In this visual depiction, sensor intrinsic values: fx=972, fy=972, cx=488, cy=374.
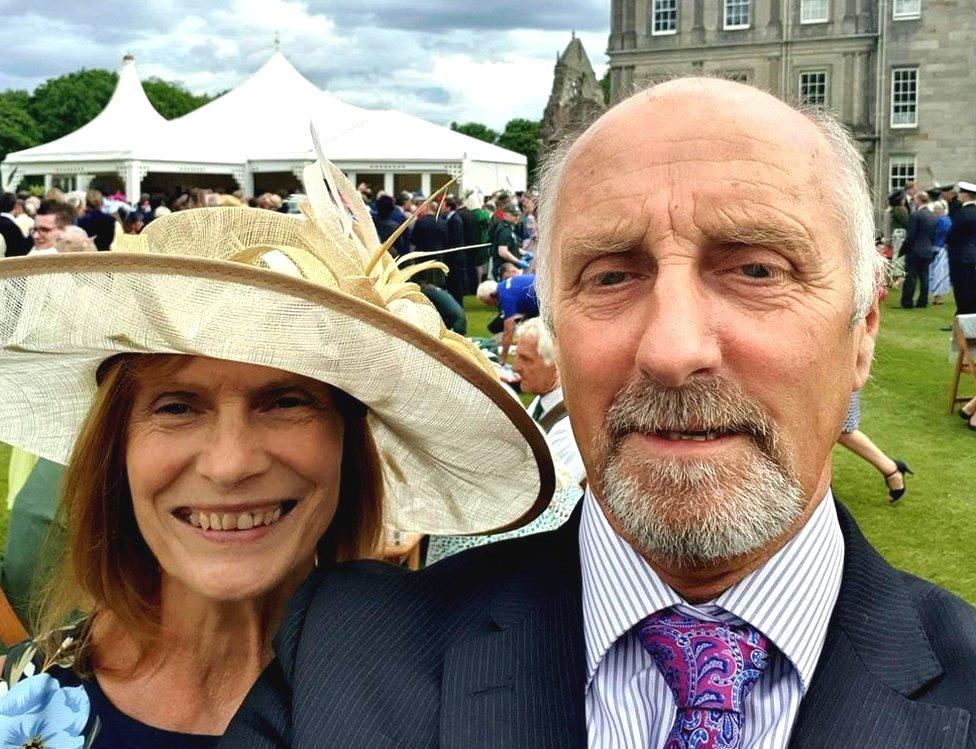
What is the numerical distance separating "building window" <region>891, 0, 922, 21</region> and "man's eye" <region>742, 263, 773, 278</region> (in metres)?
39.1

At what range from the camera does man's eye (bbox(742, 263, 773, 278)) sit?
1.40 meters

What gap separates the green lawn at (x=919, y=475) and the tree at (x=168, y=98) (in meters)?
84.8

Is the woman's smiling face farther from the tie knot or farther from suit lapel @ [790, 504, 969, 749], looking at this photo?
suit lapel @ [790, 504, 969, 749]

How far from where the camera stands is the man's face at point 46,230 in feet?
26.6

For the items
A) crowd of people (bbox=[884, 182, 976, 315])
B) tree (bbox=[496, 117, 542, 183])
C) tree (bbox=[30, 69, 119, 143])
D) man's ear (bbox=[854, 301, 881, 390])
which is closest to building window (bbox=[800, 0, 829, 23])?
crowd of people (bbox=[884, 182, 976, 315])

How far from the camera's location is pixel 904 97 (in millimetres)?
35719

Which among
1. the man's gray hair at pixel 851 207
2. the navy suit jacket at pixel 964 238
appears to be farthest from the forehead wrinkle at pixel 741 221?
the navy suit jacket at pixel 964 238

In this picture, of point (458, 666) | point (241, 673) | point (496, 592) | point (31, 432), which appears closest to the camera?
point (458, 666)

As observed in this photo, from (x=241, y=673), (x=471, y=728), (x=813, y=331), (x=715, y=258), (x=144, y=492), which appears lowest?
(x=241, y=673)

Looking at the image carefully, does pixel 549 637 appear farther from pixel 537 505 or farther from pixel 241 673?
pixel 241 673

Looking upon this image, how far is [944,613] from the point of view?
4.90 ft

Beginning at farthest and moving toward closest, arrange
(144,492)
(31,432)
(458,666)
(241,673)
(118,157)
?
1. (118,157)
2. (31,432)
3. (241,673)
4. (144,492)
5. (458,666)

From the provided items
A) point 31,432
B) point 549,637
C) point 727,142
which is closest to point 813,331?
point 727,142

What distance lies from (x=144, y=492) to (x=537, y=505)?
2.61 feet
